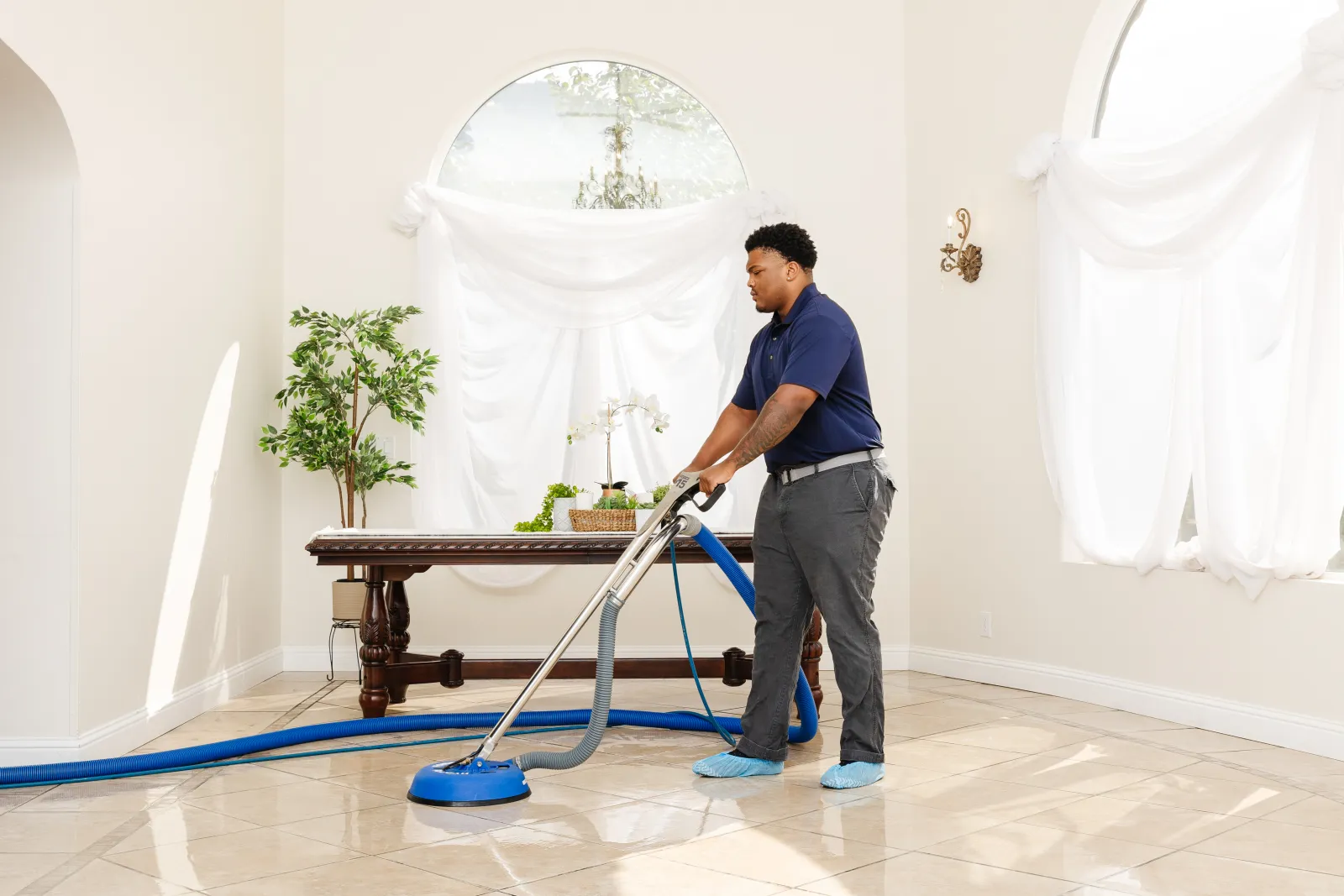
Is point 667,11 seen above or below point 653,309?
above

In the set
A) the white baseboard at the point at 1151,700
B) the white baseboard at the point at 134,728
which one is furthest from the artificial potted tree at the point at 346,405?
the white baseboard at the point at 1151,700

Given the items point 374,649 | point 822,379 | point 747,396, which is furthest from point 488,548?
point 822,379

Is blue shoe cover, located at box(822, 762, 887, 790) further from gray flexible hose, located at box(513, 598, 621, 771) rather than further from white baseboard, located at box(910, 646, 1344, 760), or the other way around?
white baseboard, located at box(910, 646, 1344, 760)

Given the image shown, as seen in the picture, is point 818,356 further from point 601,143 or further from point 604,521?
point 601,143

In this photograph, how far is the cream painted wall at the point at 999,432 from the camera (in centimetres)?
429

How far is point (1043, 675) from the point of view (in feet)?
15.9

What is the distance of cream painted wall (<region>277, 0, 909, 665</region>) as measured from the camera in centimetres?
561

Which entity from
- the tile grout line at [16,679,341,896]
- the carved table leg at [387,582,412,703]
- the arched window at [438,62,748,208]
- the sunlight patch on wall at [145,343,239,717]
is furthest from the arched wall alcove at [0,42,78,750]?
the arched window at [438,62,748,208]

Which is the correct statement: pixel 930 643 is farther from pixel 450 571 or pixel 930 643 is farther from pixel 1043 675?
pixel 450 571

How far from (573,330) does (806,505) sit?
2.75m

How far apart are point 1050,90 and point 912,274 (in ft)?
3.59

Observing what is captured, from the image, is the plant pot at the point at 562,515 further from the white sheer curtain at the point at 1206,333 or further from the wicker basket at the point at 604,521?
the white sheer curtain at the point at 1206,333

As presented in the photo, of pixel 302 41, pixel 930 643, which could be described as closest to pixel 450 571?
pixel 930 643

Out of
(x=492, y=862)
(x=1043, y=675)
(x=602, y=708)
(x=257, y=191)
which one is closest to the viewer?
(x=492, y=862)
